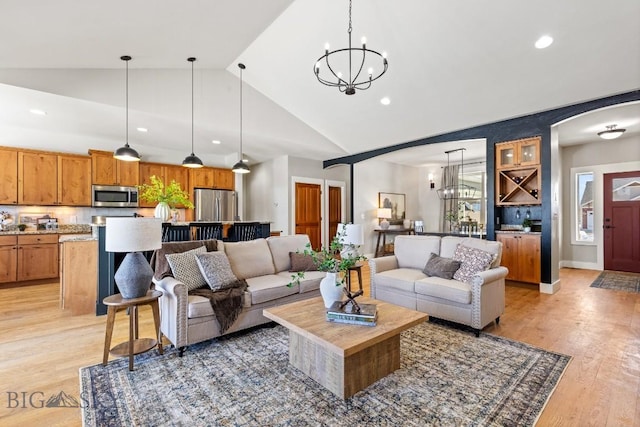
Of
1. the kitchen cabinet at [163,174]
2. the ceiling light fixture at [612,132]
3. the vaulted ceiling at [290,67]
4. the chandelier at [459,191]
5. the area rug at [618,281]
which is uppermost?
the vaulted ceiling at [290,67]

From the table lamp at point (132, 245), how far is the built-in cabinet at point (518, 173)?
16.8 ft

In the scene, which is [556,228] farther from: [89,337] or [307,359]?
[89,337]

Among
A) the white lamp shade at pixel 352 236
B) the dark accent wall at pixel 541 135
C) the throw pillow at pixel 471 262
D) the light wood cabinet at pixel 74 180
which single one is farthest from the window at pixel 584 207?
the light wood cabinet at pixel 74 180

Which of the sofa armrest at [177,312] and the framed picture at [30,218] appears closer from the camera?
the sofa armrest at [177,312]

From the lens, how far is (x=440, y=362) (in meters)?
2.43

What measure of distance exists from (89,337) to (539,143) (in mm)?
6295

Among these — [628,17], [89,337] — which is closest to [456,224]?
[628,17]

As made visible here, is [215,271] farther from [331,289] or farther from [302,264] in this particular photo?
[331,289]

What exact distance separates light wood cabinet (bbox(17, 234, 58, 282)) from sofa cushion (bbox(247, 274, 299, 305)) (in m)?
4.32

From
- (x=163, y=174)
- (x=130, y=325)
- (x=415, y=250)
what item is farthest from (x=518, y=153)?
(x=163, y=174)

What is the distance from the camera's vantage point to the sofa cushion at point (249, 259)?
3498 millimetres

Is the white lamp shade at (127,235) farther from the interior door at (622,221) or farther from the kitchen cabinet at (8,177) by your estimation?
the interior door at (622,221)

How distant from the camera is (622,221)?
20.1ft

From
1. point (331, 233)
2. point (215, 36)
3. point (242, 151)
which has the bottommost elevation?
point (331, 233)
